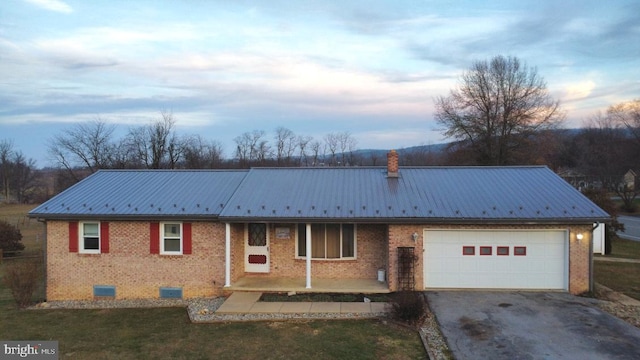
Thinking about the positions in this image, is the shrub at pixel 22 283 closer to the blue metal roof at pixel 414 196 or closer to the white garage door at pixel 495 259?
the blue metal roof at pixel 414 196

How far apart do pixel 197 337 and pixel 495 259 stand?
9.05 metres

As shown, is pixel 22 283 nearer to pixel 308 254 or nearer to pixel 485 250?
pixel 308 254

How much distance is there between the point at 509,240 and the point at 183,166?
5390cm

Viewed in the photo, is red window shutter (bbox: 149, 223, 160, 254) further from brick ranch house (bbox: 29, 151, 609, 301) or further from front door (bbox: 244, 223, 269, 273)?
front door (bbox: 244, 223, 269, 273)

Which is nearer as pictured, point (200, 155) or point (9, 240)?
point (9, 240)

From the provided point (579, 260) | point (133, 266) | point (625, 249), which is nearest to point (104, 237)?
point (133, 266)

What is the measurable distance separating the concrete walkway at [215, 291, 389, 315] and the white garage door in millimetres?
2536

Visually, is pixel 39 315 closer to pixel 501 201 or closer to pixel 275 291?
pixel 275 291

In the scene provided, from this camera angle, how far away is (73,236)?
47.3 ft

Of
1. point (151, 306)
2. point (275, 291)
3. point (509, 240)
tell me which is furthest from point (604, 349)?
point (151, 306)

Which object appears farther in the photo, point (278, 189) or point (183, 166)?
point (183, 166)

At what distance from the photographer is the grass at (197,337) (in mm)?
9445

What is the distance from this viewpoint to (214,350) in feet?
31.7

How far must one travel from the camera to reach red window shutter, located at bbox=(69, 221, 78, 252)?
14422 millimetres
